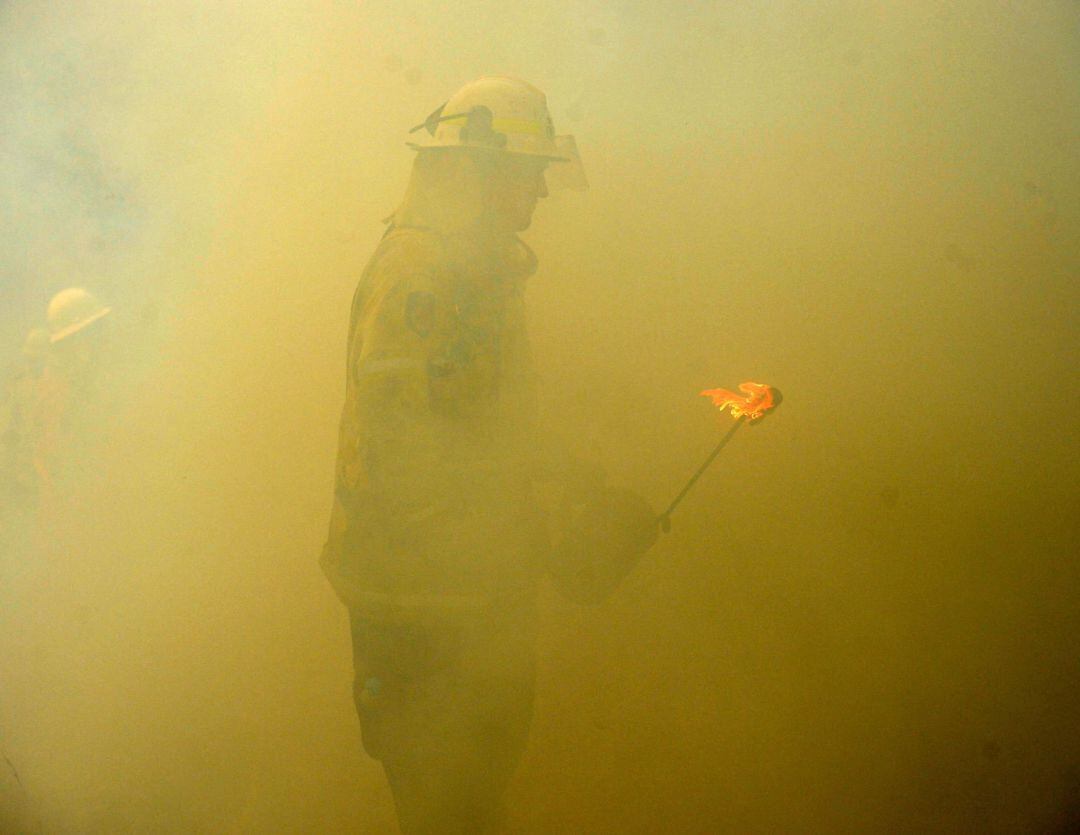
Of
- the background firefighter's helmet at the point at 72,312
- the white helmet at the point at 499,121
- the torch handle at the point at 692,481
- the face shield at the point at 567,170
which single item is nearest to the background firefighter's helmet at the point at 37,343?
the background firefighter's helmet at the point at 72,312

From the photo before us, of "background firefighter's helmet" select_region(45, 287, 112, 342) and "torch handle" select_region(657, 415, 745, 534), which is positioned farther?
"background firefighter's helmet" select_region(45, 287, 112, 342)

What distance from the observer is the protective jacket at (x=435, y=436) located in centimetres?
122

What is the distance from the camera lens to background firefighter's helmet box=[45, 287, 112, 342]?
5.28 ft

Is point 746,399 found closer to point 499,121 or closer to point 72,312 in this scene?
point 499,121

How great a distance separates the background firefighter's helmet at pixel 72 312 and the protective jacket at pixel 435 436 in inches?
27.7

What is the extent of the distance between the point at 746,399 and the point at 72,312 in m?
1.58

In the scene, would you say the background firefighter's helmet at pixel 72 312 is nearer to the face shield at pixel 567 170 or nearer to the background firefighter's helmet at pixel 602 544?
the face shield at pixel 567 170

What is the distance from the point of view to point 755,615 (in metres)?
1.41

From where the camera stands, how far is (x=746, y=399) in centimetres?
137

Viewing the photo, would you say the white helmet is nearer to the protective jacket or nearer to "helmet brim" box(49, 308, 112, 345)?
the protective jacket

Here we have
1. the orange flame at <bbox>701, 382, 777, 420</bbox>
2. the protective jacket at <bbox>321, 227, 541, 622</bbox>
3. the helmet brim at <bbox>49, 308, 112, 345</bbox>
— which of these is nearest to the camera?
the protective jacket at <bbox>321, 227, 541, 622</bbox>

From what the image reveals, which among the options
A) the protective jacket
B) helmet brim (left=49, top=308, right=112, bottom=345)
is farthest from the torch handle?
helmet brim (left=49, top=308, right=112, bottom=345)

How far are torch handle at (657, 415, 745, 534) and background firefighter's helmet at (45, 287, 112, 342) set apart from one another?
1.38m

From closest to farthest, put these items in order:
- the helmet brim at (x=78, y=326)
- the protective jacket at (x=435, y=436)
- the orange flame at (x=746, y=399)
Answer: the protective jacket at (x=435, y=436), the orange flame at (x=746, y=399), the helmet brim at (x=78, y=326)
